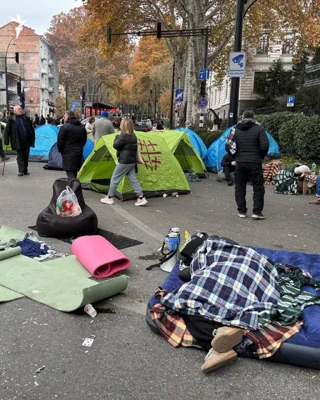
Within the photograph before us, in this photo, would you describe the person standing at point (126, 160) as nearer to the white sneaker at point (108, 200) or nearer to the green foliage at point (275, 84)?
the white sneaker at point (108, 200)

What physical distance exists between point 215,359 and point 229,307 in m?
0.51

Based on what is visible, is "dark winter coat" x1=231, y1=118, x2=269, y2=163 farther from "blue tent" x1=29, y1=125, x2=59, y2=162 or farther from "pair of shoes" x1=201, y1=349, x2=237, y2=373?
"blue tent" x1=29, y1=125, x2=59, y2=162

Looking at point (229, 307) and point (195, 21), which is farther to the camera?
point (195, 21)

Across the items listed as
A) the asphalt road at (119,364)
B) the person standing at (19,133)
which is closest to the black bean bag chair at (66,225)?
the asphalt road at (119,364)

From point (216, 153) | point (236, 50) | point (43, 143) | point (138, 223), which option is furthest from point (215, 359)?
point (43, 143)

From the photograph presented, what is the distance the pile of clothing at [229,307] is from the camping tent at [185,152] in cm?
704

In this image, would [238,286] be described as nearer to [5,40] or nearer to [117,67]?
[117,67]

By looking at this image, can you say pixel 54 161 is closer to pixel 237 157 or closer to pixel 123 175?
pixel 123 175

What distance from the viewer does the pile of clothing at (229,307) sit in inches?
117

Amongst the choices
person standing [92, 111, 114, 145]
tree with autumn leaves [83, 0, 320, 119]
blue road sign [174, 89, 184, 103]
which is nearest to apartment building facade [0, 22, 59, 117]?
tree with autumn leaves [83, 0, 320, 119]

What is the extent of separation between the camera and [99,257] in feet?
14.4

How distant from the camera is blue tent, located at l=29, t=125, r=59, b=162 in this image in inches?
576

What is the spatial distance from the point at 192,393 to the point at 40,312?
161cm

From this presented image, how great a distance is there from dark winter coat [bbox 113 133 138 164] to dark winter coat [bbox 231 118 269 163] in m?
2.03
